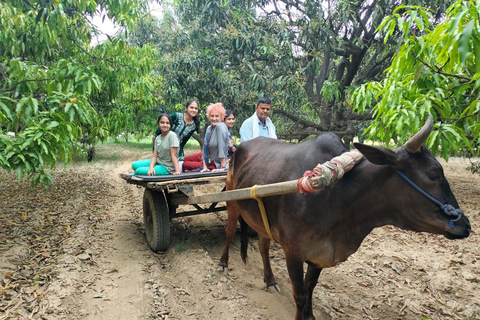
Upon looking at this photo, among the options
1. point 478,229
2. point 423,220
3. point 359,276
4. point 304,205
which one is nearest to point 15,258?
point 304,205

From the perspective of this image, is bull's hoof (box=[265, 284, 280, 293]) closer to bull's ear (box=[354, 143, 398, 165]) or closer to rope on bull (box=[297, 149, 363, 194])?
rope on bull (box=[297, 149, 363, 194])

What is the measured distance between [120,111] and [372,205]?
7840 mm

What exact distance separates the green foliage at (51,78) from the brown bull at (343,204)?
2356mm

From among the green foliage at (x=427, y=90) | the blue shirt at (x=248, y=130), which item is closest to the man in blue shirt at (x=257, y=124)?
the blue shirt at (x=248, y=130)

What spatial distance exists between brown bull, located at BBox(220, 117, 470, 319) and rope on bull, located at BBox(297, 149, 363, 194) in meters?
0.19

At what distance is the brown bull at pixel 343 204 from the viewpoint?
241 cm

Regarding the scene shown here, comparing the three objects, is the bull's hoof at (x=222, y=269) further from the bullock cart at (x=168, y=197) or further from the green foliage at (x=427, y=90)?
the green foliage at (x=427, y=90)

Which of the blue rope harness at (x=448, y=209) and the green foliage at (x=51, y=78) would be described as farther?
the green foliage at (x=51, y=78)

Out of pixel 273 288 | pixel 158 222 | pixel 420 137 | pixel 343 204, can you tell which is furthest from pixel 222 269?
pixel 420 137

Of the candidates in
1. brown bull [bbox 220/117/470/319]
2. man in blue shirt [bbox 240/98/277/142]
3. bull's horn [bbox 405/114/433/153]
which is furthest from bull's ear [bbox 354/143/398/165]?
man in blue shirt [bbox 240/98/277/142]

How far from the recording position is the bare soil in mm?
3508

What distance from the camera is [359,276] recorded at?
4.38 metres

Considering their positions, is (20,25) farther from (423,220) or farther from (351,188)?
(423,220)

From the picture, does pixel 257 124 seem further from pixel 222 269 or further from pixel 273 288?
pixel 273 288
